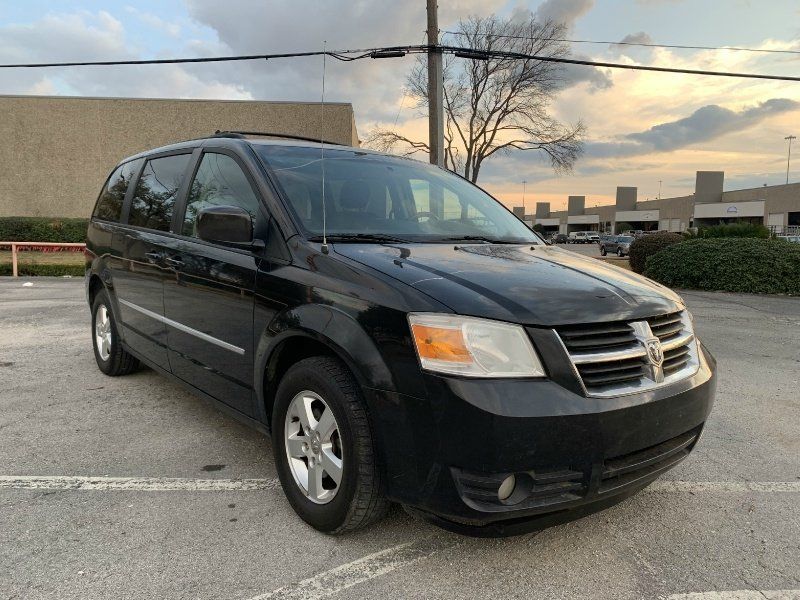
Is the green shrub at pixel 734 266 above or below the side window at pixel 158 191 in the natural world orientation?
below

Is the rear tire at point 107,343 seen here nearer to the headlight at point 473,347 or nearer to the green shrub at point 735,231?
the headlight at point 473,347

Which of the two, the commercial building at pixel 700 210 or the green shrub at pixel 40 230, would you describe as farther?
the commercial building at pixel 700 210

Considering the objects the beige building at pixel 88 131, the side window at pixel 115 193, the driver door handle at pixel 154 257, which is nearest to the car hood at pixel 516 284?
the driver door handle at pixel 154 257

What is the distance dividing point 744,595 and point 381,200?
2587 mm

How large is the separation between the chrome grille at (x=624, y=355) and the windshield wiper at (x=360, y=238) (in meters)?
1.13

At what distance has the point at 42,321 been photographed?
808 cm

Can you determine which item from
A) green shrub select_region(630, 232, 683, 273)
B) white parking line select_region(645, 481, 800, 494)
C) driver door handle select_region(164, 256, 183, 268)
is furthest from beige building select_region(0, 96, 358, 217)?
white parking line select_region(645, 481, 800, 494)

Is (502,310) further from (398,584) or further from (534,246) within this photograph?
(534,246)

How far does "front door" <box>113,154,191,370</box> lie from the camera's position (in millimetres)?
3904

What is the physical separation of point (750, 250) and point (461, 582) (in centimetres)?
1306

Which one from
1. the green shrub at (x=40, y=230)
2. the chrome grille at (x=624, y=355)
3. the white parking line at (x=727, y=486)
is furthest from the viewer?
the green shrub at (x=40, y=230)

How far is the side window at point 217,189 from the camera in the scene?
10.6 feet

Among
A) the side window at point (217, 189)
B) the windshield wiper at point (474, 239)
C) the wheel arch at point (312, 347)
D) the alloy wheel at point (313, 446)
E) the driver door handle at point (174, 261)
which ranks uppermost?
the side window at point (217, 189)

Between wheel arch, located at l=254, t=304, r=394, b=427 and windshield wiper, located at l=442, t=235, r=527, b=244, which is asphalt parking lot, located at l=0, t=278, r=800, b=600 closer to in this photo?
wheel arch, located at l=254, t=304, r=394, b=427
